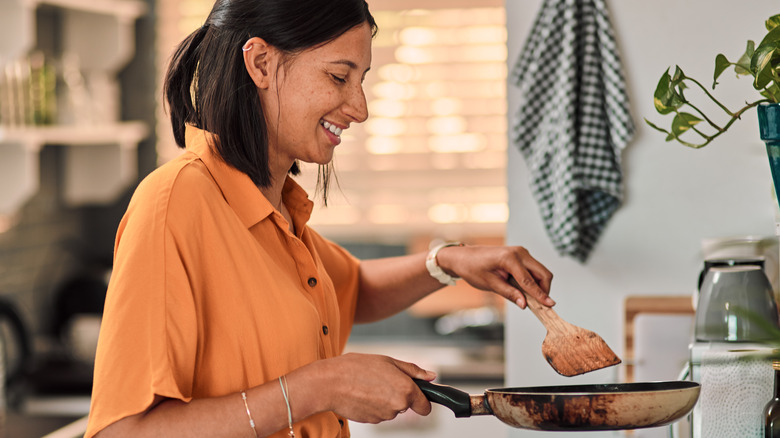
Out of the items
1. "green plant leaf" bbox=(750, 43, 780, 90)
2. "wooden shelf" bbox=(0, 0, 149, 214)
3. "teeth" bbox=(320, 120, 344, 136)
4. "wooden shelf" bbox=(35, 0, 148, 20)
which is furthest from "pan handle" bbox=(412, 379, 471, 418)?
"wooden shelf" bbox=(35, 0, 148, 20)

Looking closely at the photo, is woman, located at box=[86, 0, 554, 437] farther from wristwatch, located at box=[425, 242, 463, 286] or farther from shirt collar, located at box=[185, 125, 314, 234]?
wristwatch, located at box=[425, 242, 463, 286]

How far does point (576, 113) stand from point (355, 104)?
2.16 ft

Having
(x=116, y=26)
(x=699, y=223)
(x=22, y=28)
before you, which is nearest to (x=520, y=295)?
(x=699, y=223)

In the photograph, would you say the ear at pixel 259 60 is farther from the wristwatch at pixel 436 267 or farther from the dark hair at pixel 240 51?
the wristwatch at pixel 436 267

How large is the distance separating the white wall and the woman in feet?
1.62

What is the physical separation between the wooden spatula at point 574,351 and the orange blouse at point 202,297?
304mm

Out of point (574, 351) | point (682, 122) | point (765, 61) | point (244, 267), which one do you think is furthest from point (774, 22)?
point (244, 267)

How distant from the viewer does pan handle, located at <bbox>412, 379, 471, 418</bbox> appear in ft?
3.17

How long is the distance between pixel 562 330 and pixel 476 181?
195 centimetres

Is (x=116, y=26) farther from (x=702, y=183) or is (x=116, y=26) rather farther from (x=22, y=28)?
(x=702, y=183)

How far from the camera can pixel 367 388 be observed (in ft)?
3.14

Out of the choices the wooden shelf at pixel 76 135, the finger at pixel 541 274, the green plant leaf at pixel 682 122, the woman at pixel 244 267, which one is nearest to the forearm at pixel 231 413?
the woman at pixel 244 267

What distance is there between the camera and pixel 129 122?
312 cm

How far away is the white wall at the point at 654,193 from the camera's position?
1.64 metres
